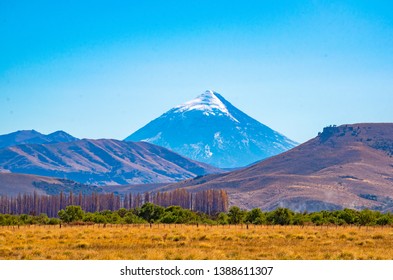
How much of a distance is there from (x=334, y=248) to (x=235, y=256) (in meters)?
9.87

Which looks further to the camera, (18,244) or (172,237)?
(172,237)

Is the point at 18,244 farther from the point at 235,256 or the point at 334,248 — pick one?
the point at 334,248

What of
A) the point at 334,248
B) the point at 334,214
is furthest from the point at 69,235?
the point at 334,214

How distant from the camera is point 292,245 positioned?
45812 millimetres

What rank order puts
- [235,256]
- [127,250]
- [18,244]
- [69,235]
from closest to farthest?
[235,256], [127,250], [18,244], [69,235]

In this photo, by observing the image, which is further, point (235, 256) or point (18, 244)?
point (18, 244)

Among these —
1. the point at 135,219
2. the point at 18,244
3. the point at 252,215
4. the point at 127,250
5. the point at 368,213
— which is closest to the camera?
the point at 127,250

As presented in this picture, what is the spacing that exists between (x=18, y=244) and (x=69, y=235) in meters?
9.71

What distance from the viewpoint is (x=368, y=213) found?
90500 millimetres

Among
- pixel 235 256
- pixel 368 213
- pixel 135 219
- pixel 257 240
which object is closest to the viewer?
pixel 235 256
